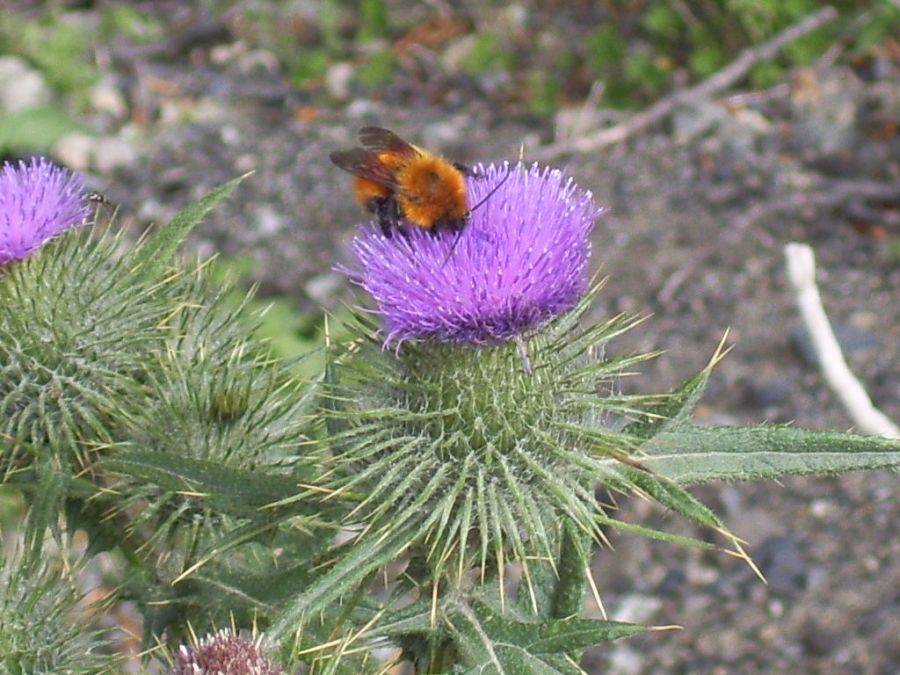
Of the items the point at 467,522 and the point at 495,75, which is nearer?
the point at 467,522

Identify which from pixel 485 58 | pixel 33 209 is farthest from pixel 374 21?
pixel 33 209

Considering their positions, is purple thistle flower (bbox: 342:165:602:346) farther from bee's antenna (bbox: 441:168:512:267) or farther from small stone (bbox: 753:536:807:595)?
small stone (bbox: 753:536:807:595)

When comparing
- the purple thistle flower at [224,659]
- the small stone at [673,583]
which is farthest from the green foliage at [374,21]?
the purple thistle flower at [224,659]

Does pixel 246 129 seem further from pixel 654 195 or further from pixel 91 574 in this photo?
pixel 91 574

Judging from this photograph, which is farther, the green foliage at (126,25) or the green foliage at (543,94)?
the green foliage at (126,25)

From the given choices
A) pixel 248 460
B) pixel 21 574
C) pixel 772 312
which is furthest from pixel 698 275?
pixel 21 574

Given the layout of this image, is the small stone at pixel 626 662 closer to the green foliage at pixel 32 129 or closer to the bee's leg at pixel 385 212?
the bee's leg at pixel 385 212

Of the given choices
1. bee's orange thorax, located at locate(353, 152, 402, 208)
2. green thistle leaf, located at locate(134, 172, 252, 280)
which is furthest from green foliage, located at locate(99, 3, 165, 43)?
bee's orange thorax, located at locate(353, 152, 402, 208)
